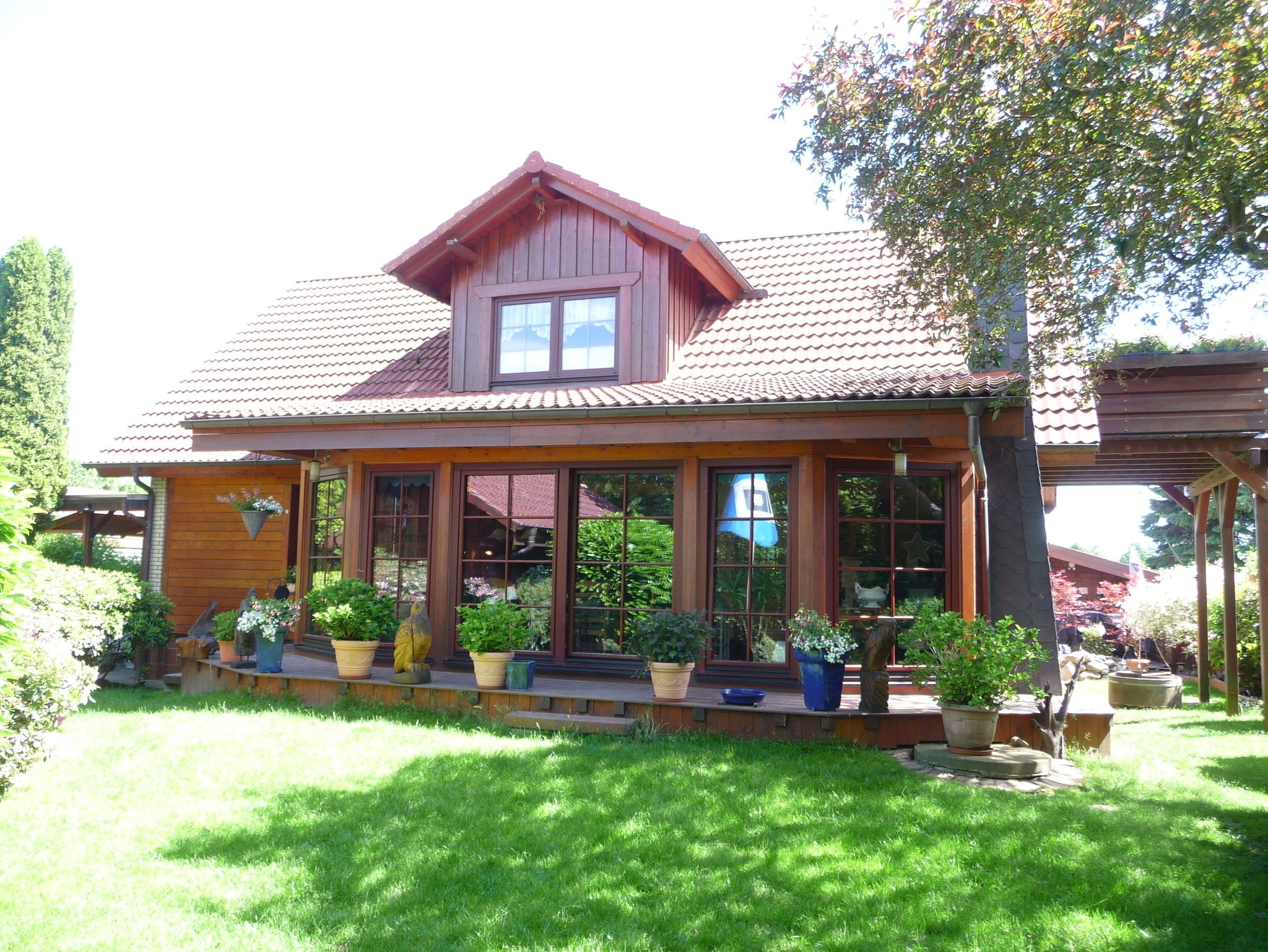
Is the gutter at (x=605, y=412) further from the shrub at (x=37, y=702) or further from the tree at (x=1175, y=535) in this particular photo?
the tree at (x=1175, y=535)

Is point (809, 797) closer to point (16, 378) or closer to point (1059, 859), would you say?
point (1059, 859)

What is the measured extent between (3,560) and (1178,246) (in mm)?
6672

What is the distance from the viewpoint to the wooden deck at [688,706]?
24.2ft

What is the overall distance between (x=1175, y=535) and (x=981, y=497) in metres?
25.6

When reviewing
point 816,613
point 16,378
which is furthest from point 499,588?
point 16,378

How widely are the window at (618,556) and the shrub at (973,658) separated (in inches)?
117

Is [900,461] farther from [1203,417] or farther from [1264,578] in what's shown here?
[1264,578]

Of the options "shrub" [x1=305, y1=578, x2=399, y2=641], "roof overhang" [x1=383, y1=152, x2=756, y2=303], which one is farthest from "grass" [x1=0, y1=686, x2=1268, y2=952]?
"roof overhang" [x1=383, y1=152, x2=756, y2=303]

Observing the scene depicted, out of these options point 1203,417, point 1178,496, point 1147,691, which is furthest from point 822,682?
point 1178,496

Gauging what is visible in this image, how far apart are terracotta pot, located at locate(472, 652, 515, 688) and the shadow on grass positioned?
195 cm

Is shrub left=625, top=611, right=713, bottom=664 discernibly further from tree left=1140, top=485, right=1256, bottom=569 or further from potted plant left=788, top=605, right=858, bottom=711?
tree left=1140, top=485, right=1256, bottom=569

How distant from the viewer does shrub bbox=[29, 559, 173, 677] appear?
9.35 meters

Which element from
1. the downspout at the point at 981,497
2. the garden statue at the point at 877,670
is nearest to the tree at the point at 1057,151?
the downspout at the point at 981,497

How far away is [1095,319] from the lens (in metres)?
6.29
